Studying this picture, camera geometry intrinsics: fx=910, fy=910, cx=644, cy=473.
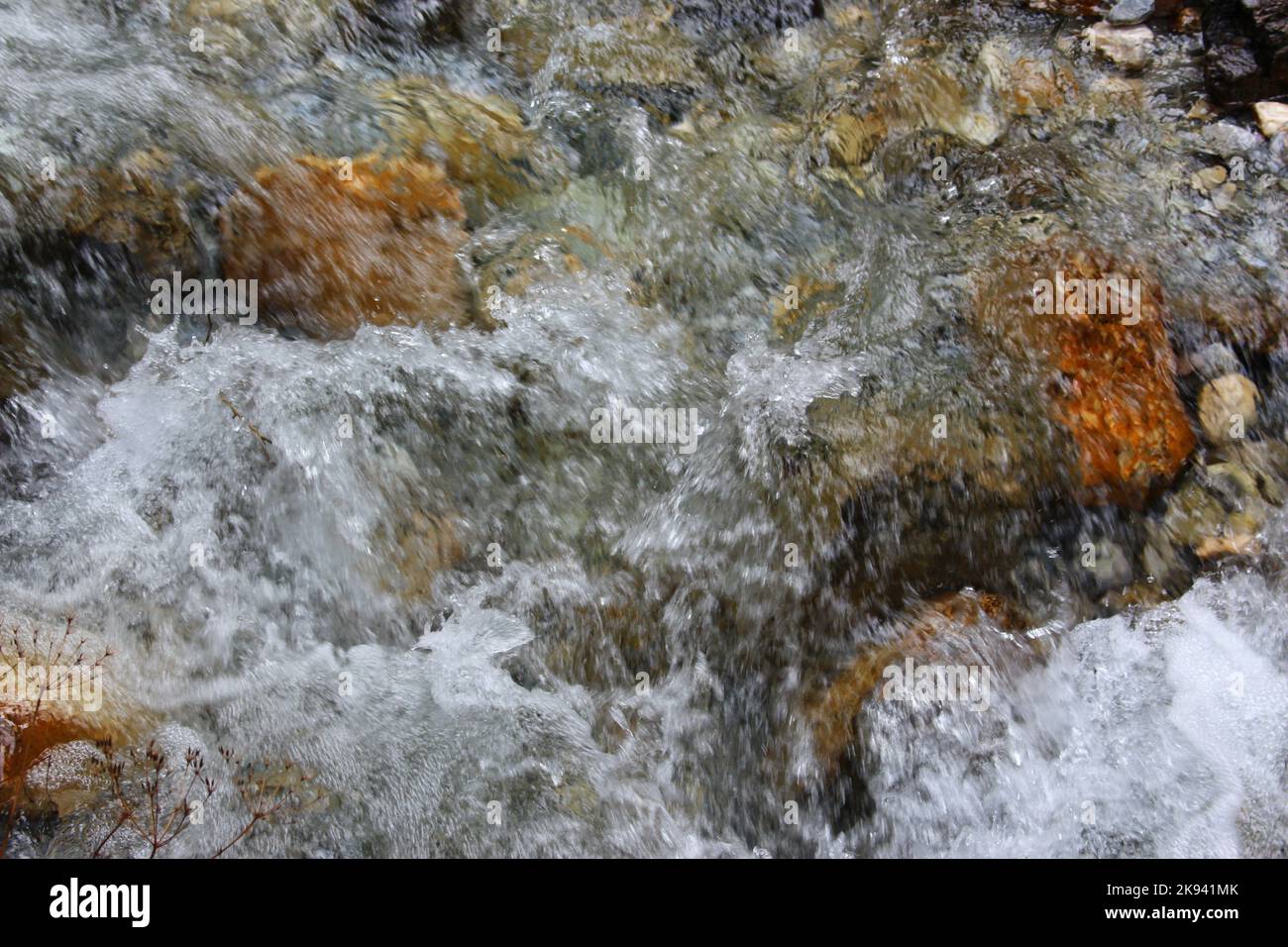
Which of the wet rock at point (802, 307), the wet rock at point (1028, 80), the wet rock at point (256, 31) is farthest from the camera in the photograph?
the wet rock at point (1028, 80)

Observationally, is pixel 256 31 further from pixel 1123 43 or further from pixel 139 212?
pixel 1123 43

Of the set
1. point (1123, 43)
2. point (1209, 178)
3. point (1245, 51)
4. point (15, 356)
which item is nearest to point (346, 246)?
point (15, 356)

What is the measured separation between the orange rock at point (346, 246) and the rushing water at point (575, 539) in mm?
151

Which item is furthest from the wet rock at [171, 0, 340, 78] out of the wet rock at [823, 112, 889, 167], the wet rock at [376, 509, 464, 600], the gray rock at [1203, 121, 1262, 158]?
the gray rock at [1203, 121, 1262, 158]

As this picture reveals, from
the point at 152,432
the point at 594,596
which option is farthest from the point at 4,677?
the point at 594,596

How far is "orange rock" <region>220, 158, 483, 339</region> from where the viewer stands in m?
4.75

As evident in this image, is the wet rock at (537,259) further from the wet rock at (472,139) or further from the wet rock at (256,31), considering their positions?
the wet rock at (256,31)

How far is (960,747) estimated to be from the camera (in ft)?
13.2

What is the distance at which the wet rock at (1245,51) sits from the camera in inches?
221

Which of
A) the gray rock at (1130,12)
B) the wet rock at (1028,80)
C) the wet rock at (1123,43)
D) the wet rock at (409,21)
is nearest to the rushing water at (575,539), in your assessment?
the wet rock at (409,21)

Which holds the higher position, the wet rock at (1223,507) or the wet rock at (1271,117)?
the wet rock at (1271,117)

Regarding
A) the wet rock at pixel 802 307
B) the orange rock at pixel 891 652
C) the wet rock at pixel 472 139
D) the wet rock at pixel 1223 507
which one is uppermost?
the wet rock at pixel 472 139

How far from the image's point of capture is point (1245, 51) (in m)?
5.76
